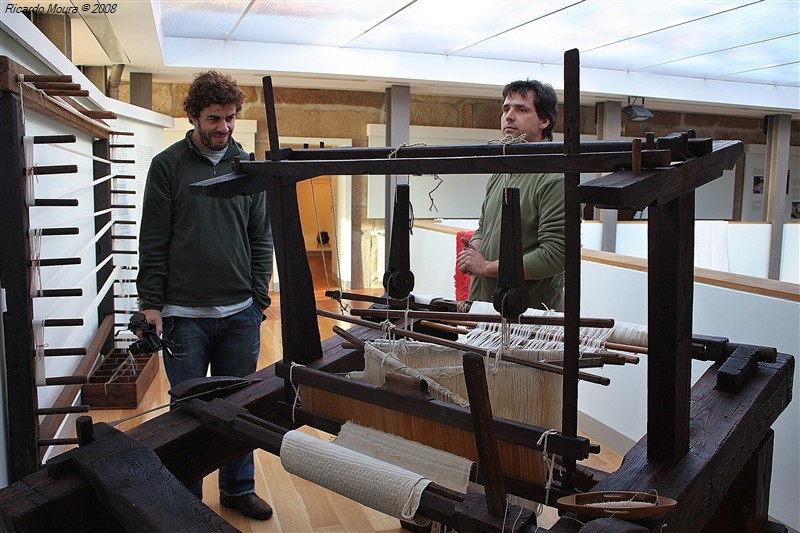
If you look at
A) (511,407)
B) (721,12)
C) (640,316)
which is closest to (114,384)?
(640,316)

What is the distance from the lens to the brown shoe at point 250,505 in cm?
244

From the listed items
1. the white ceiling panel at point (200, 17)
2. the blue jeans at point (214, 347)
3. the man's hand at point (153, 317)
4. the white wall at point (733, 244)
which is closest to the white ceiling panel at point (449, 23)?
the white ceiling panel at point (200, 17)

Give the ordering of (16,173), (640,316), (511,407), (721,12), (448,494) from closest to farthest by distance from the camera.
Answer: (448,494) < (511,407) < (16,173) < (640,316) < (721,12)

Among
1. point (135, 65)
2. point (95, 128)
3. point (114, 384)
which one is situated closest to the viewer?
point (95, 128)

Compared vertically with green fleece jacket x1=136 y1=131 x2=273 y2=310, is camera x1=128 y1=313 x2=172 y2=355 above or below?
below

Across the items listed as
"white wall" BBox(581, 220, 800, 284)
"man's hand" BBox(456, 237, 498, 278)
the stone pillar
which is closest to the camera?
"man's hand" BBox(456, 237, 498, 278)

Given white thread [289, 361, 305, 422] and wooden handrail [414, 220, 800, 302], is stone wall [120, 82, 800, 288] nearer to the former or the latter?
wooden handrail [414, 220, 800, 302]

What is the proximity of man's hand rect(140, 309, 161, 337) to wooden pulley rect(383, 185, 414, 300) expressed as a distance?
108 cm

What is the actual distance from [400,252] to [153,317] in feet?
3.77

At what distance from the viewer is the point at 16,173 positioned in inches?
78.8

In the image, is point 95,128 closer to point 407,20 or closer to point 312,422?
point 407,20

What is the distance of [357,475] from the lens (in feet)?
3.18

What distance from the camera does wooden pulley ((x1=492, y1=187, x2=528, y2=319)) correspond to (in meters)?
1.08

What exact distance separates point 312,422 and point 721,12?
398 centimetres
